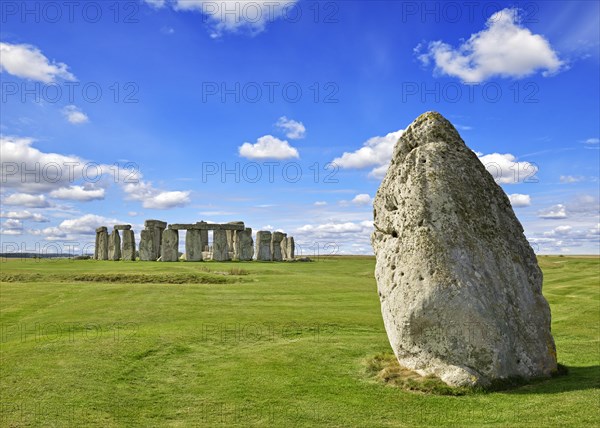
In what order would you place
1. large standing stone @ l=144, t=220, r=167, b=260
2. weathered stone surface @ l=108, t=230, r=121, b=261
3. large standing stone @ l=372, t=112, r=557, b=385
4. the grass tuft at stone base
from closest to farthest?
the grass tuft at stone base, large standing stone @ l=372, t=112, r=557, b=385, large standing stone @ l=144, t=220, r=167, b=260, weathered stone surface @ l=108, t=230, r=121, b=261

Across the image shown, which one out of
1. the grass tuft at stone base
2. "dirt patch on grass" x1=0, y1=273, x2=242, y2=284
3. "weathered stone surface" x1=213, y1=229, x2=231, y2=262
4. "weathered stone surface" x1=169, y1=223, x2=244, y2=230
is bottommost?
the grass tuft at stone base

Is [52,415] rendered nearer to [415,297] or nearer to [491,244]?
[415,297]

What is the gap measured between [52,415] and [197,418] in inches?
115

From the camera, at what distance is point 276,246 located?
6112cm

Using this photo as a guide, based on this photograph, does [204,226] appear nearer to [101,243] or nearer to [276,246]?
[276,246]

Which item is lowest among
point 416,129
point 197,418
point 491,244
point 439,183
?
point 197,418

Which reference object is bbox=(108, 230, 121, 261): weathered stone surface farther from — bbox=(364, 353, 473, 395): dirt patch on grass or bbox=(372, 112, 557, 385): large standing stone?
bbox=(372, 112, 557, 385): large standing stone

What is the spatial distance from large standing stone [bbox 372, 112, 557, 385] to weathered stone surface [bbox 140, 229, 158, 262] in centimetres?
4600

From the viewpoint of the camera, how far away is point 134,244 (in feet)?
188

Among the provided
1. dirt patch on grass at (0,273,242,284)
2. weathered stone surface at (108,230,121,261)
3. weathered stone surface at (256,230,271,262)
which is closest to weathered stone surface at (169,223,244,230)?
weathered stone surface at (256,230,271,262)

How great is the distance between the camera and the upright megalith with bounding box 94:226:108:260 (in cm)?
5891

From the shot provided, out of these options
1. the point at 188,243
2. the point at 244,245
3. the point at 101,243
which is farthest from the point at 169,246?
the point at 101,243

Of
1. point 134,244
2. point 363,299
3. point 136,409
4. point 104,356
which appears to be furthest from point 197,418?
point 134,244

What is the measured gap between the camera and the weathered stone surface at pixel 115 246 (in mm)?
57438
